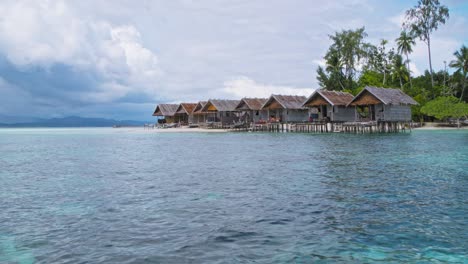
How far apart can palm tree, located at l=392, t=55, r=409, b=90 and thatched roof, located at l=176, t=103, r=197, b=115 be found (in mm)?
29415

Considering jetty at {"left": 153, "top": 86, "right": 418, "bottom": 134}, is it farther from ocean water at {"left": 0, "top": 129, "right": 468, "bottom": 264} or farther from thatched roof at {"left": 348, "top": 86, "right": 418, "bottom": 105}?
ocean water at {"left": 0, "top": 129, "right": 468, "bottom": 264}

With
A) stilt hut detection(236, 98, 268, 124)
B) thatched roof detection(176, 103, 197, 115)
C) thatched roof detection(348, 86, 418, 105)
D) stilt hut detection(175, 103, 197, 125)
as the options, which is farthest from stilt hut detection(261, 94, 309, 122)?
stilt hut detection(175, 103, 197, 125)

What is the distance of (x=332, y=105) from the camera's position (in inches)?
1586

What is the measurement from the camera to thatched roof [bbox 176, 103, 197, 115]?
2452 inches

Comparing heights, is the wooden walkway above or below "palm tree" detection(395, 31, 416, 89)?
below

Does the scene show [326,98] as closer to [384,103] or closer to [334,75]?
[384,103]

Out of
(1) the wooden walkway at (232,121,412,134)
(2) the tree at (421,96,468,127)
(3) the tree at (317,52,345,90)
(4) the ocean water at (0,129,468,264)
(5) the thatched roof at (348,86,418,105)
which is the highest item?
(3) the tree at (317,52,345,90)

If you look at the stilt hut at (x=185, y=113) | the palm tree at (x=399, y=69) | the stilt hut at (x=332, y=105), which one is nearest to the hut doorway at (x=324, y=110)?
the stilt hut at (x=332, y=105)

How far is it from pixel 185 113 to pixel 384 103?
3560 centimetres

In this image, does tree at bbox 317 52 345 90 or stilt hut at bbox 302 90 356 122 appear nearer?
stilt hut at bbox 302 90 356 122

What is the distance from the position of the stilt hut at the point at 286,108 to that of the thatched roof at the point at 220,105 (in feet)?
22.8

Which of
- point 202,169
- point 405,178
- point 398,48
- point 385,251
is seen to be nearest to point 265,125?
point 398,48

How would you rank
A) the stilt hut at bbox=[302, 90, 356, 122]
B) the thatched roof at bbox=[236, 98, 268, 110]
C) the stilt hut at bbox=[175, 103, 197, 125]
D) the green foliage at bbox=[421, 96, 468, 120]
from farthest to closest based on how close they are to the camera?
the stilt hut at bbox=[175, 103, 197, 125], the thatched roof at bbox=[236, 98, 268, 110], the green foliage at bbox=[421, 96, 468, 120], the stilt hut at bbox=[302, 90, 356, 122]

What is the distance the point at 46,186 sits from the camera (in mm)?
12359
